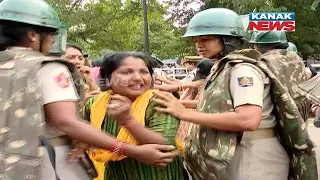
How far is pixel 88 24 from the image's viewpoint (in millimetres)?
27672

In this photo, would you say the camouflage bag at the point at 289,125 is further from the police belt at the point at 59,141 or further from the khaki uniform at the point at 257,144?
the police belt at the point at 59,141

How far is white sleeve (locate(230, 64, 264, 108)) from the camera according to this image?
10.2 ft

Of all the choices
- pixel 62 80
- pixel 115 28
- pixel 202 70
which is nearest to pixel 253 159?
pixel 62 80

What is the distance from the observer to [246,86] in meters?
3.10

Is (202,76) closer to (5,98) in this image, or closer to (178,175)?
(178,175)

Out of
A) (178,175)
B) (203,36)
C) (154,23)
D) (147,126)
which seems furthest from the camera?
(154,23)

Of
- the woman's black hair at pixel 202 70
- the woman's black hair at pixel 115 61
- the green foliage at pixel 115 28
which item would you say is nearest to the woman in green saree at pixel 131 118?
the woman's black hair at pixel 115 61

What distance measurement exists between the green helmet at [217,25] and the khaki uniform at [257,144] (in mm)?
382

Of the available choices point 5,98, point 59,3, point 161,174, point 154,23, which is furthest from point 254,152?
point 154,23

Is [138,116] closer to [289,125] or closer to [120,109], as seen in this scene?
[120,109]

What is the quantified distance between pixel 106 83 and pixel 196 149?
605 mm

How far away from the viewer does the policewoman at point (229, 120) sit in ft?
10.2

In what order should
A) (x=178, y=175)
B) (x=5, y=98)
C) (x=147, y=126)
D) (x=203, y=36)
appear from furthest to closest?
1. (x=203, y=36)
2. (x=178, y=175)
3. (x=147, y=126)
4. (x=5, y=98)

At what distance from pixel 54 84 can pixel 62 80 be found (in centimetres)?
4
